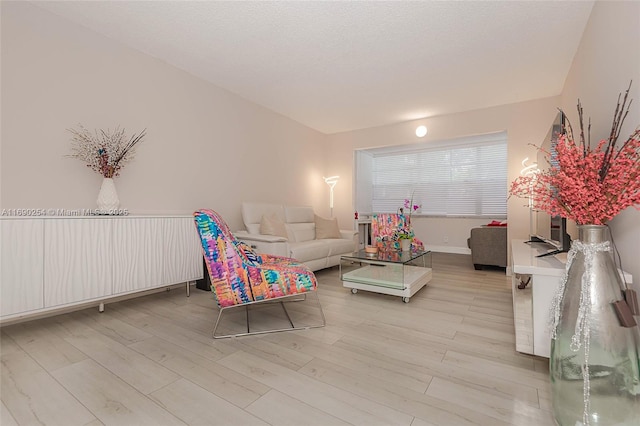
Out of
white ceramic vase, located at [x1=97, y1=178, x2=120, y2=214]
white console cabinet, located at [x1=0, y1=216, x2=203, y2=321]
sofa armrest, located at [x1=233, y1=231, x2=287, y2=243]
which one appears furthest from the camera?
sofa armrest, located at [x1=233, y1=231, x2=287, y2=243]

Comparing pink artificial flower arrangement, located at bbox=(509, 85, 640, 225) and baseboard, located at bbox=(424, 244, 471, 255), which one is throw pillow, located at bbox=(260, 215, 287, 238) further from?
baseboard, located at bbox=(424, 244, 471, 255)

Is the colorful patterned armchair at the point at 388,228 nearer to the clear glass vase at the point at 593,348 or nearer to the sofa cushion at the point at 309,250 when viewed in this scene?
the sofa cushion at the point at 309,250

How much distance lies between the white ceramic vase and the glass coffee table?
89.0 inches

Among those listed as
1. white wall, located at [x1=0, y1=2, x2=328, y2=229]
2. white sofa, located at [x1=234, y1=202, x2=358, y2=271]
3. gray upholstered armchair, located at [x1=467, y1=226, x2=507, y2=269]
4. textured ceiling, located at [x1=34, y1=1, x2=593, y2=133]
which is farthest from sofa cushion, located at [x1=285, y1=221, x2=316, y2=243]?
gray upholstered armchair, located at [x1=467, y1=226, x2=507, y2=269]

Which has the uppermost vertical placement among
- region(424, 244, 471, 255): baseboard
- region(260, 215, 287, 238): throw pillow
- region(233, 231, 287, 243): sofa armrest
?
region(260, 215, 287, 238): throw pillow

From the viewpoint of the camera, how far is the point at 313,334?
6.52 ft

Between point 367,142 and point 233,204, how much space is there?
9.67 feet

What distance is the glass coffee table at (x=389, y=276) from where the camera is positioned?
2.70 meters

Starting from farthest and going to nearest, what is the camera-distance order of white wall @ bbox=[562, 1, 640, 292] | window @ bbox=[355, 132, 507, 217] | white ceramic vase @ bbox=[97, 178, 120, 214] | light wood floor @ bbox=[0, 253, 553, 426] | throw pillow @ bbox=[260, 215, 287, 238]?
window @ bbox=[355, 132, 507, 217]
throw pillow @ bbox=[260, 215, 287, 238]
white ceramic vase @ bbox=[97, 178, 120, 214]
white wall @ bbox=[562, 1, 640, 292]
light wood floor @ bbox=[0, 253, 553, 426]

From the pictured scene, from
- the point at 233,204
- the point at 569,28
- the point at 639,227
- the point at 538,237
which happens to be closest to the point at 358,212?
the point at 233,204

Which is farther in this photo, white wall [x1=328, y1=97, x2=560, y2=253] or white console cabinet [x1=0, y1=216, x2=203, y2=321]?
white wall [x1=328, y1=97, x2=560, y2=253]

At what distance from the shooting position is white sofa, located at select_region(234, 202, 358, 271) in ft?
10.8

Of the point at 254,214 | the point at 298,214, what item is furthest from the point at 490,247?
the point at 254,214

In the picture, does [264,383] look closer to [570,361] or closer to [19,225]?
[570,361]
